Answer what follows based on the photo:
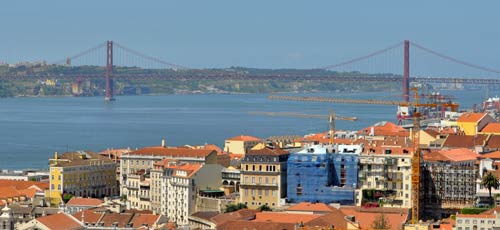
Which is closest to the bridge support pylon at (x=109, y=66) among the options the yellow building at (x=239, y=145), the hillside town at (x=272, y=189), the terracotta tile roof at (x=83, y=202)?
the yellow building at (x=239, y=145)

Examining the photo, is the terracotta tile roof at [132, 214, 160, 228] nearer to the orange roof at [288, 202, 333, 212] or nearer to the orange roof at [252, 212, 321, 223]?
the orange roof at [252, 212, 321, 223]

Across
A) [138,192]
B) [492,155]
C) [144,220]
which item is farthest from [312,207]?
[138,192]

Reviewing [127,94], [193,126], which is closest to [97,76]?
[127,94]

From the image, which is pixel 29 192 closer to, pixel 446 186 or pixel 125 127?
pixel 446 186

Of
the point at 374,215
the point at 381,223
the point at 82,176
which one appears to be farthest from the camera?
the point at 82,176

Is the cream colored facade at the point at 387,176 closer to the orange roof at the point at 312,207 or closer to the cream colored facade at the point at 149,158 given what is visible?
the orange roof at the point at 312,207

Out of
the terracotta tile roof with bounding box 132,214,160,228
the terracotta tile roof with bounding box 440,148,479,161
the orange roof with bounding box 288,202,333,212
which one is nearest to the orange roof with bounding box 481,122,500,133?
the terracotta tile roof with bounding box 440,148,479,161
